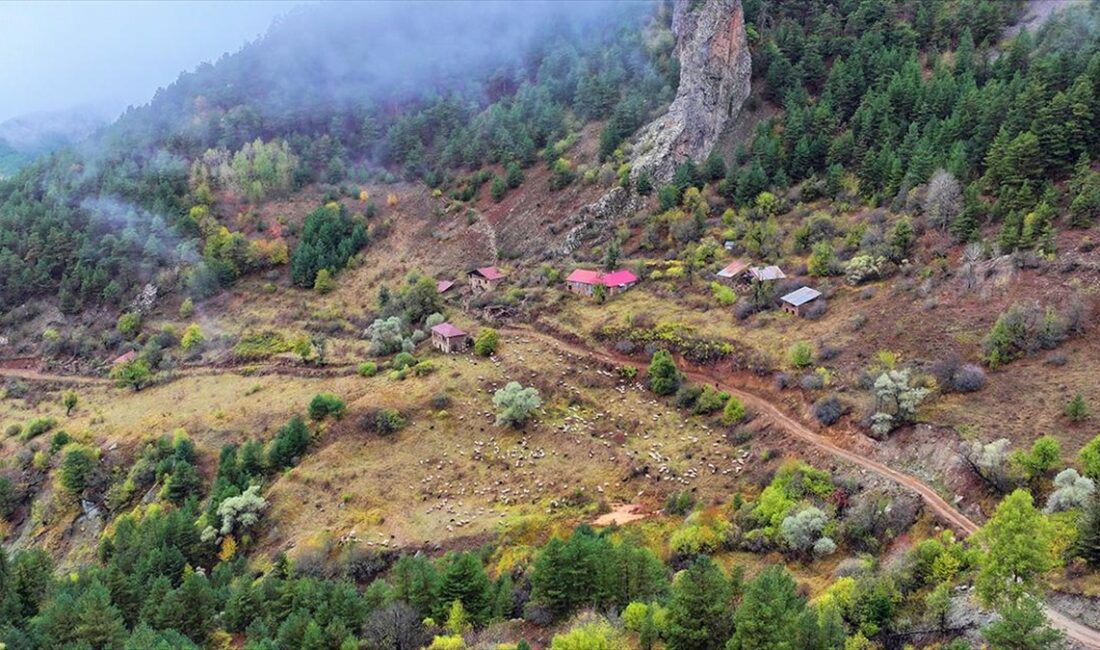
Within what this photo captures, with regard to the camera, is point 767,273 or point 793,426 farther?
point 767,273

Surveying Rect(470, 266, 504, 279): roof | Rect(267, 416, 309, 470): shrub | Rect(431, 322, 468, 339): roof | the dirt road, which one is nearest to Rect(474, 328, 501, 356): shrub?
Rect(431, 322, 468, 339): roof

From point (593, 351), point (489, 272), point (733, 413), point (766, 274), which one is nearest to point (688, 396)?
point (733, 413)

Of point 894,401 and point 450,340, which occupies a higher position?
point 450,340

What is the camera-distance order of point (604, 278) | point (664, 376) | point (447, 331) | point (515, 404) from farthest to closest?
point (604, 278) → point (447, 331) → point (664, 376) → point (515, 404)

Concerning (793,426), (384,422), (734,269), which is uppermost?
(734,269)

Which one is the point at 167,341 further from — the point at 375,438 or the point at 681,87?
the point at 681,87

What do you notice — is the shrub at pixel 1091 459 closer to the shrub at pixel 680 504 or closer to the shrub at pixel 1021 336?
the shrub at pixel 1021 336

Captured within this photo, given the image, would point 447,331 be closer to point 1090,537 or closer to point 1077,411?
point 1077,411

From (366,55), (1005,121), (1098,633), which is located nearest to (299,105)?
(366,55)

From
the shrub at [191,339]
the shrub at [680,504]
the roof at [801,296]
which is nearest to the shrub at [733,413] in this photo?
the shrub at [680,504]
